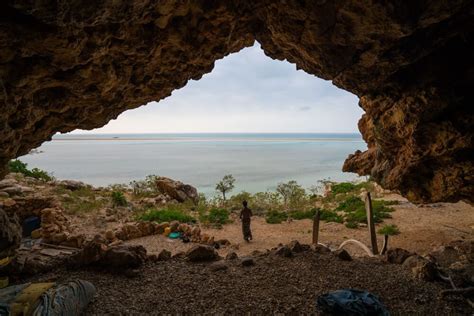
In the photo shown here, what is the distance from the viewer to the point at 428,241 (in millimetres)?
10227

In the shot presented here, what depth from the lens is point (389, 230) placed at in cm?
1148

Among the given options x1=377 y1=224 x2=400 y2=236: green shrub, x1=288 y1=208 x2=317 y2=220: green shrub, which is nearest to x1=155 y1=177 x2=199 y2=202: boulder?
x1=288 y1=208 x2=317 y2=220: green shrub

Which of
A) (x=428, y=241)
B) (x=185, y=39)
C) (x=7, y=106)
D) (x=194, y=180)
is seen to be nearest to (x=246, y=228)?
(x=428, y=241)

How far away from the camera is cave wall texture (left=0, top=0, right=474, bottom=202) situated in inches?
154

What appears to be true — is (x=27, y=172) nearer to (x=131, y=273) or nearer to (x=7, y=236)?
(x=7, y=236)

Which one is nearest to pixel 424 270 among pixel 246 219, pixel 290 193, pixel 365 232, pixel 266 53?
pixel 266 53

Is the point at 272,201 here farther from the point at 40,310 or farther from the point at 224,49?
the point at 40,310

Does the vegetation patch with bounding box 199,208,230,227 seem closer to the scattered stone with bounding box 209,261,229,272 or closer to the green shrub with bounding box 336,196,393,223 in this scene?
the green shrub with bounding box 336,196,393,223

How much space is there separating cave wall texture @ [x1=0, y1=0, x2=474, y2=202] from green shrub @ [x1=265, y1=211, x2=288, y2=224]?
7290mm

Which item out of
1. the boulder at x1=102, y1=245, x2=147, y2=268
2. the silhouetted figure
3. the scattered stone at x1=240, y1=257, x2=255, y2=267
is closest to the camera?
the boulder at x1=102, y1=245, x2=147, y2=268

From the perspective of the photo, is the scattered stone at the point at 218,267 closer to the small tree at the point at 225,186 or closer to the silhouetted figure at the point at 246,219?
the silhouetted figure at the point at 246,219

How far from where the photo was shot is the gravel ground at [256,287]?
14.5 feet

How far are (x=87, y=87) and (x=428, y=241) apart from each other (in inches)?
470

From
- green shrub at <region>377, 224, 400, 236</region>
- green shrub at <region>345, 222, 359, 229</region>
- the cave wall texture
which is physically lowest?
green shrub at <region>345, 222, 359, 229</region>
